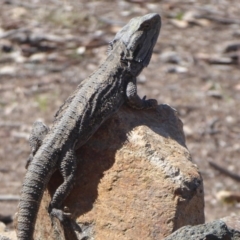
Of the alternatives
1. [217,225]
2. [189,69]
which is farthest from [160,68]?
[217,225]

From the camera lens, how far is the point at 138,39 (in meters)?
6.98

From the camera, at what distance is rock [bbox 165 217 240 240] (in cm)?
516

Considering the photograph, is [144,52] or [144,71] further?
[144,71]

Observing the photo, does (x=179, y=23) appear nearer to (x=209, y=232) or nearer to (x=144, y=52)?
(x=144, y=52)

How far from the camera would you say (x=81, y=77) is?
12102mm

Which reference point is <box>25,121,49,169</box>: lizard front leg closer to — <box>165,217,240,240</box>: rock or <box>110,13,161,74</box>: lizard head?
<box>110,13,161,74</box>: lizard head

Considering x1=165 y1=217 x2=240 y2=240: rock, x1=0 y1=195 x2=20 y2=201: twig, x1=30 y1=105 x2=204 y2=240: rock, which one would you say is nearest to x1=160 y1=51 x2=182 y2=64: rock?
x1=0 y1=195 x2=20 y2=201: twig

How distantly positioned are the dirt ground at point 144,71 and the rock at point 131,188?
3389 mm

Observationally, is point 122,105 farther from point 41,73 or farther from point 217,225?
point 41,73

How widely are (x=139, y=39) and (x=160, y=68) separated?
18.9 feet

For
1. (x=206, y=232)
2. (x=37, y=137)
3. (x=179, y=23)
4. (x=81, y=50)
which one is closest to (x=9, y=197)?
(x=37, y=137)

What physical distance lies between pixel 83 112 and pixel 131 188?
2.68ft

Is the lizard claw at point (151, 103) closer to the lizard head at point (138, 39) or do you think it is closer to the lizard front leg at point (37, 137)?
the lizard head at point (138, 39)

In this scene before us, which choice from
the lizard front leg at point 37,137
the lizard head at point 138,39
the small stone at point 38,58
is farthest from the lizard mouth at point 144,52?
the small stone at point 38,58
